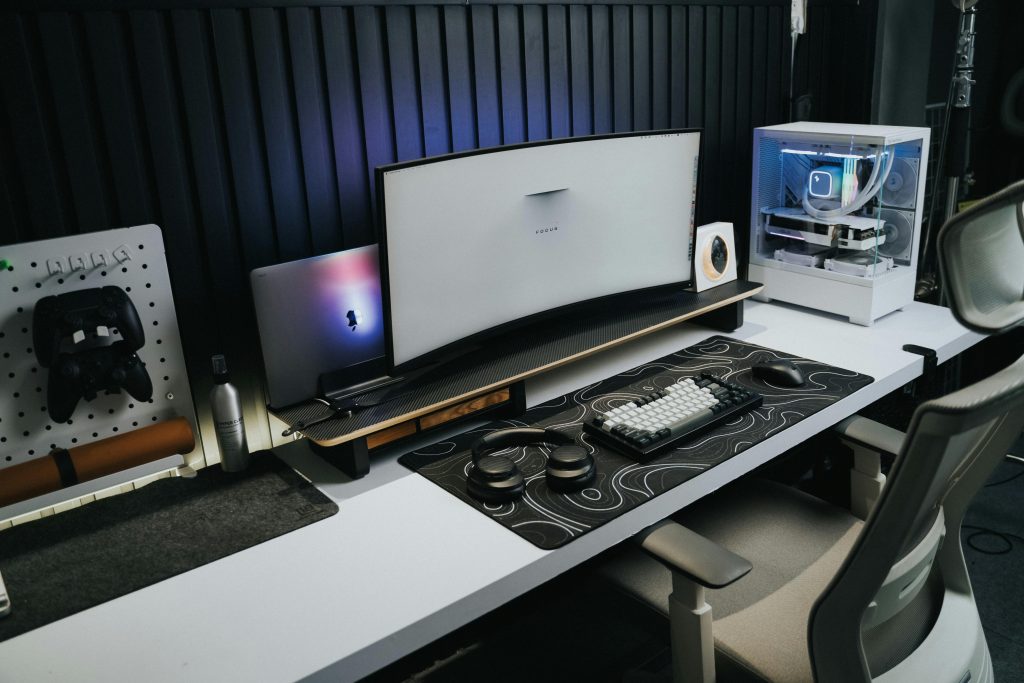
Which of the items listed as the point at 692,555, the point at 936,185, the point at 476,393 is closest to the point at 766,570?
the point at 692,555

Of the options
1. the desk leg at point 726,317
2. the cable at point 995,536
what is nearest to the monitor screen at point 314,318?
the desk leg at point 726,317

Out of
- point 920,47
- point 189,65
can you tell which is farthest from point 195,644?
point 920,47

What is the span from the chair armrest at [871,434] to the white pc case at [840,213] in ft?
1.95

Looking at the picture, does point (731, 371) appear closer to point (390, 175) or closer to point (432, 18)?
point (390, 175)

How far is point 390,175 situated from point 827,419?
0.97 meters

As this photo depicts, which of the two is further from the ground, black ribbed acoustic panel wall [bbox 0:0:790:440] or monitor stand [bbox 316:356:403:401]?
black ribbed acoustic panel wall [bbox 0:0:790:440]

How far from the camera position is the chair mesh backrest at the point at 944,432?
0.88 meters

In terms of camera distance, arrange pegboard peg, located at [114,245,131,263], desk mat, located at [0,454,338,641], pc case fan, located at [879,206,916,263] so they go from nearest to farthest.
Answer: desk mat, located at [0,454,338,641] < pegboard peg, located at [114,245,131,263] < pc case fan, located at [879,206,916,263]

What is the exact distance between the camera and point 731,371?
74.1 inches

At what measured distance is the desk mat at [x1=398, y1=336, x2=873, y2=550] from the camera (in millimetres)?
1379

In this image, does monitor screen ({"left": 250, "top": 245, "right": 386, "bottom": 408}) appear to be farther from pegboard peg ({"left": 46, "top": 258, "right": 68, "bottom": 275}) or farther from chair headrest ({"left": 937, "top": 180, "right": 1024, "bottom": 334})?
chair headrest ({"left": 937, "top": 180, "right": 1024, "bottom": 334})

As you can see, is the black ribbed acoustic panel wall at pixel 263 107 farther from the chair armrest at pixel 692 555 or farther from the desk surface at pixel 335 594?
the chair armrest at pixel 692 555

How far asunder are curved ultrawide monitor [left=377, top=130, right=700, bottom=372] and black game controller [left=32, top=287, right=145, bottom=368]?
445mm

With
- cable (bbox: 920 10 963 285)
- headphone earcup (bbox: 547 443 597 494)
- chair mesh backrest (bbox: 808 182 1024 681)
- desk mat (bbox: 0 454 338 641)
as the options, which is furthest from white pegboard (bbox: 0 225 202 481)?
cable (bbox: 920 10 963 285)
